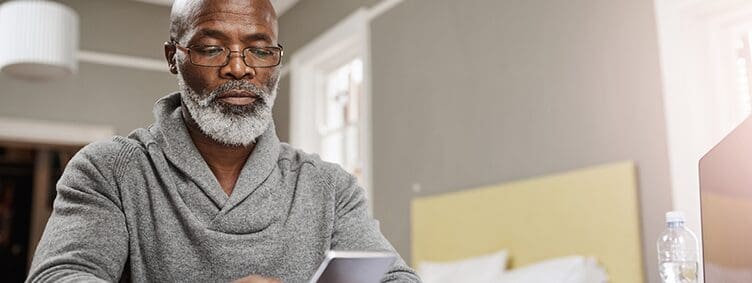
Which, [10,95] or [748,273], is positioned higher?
[10,95]

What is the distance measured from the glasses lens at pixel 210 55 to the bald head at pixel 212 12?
4 centimetres

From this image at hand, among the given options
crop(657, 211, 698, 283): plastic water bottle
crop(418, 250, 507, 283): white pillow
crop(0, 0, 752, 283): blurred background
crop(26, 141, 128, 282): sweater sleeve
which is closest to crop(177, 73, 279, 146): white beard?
crop(26, 141, 128, 282): sweater sleeve

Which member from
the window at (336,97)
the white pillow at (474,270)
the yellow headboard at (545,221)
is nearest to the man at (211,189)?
the yellow headboard at (545,221)

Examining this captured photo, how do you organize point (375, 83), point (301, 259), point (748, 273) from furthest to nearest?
1. point (375, 83)
2. point (301, 259)
3. point (748, 273)

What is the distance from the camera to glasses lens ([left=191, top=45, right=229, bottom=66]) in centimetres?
114

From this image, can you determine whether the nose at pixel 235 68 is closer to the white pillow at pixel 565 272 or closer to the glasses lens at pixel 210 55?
the glasses lens at pixel 210 55

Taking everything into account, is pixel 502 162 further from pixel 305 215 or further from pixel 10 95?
pixel 10 95

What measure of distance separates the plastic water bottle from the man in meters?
1.39

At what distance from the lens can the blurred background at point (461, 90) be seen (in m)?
2.47

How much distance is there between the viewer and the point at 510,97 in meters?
3.13

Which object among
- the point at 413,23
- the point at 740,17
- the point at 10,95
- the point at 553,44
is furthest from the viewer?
the point at 10,95

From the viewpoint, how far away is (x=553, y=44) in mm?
2932

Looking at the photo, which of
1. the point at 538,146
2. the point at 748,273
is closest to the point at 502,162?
the point at 538,146

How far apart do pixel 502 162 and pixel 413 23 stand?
3.31ft
